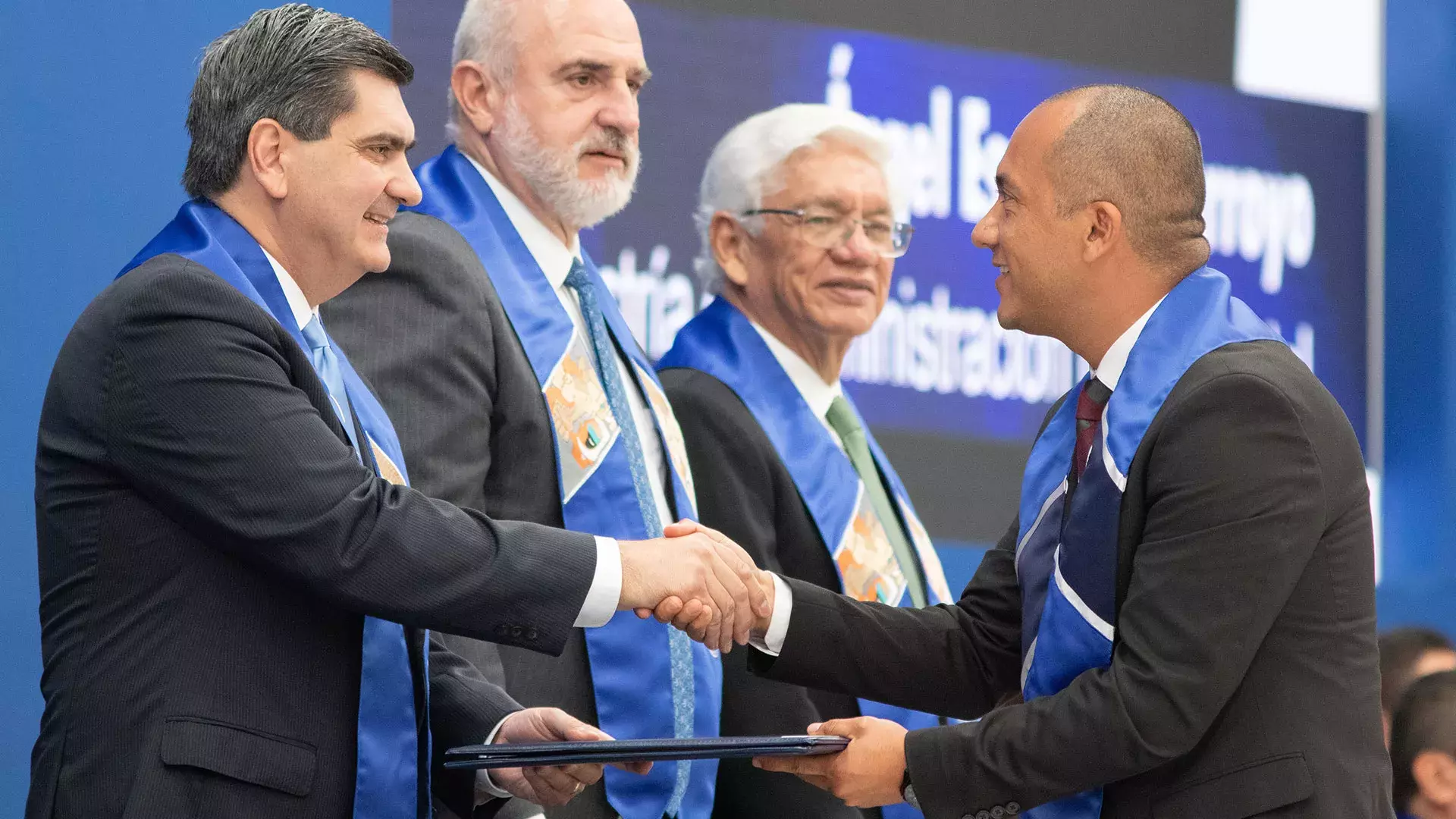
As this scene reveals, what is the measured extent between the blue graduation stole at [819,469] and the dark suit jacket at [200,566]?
3.74 ft

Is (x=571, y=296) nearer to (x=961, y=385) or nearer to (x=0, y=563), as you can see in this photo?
(x=0, y=563)

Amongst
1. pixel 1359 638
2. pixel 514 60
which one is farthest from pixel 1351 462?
pixel 514 60

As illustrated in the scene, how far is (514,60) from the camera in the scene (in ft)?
9.96

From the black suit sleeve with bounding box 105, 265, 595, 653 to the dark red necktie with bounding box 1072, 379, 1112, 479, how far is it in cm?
70

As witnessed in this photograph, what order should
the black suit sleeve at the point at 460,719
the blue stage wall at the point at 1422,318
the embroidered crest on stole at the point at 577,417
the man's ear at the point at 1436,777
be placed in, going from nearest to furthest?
the black suit sleeve at the point at 460,719 → the embroidered crest on stole at the point at 577,417 → the man's ear at the point at 1436,777 → the blue stage wall at the point at 1422,318

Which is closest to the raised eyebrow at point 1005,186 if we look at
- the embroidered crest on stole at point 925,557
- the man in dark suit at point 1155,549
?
the man in dark suit at point 1155,549

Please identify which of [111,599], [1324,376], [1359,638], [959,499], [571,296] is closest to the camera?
[111,599]

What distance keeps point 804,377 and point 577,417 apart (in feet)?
2.20

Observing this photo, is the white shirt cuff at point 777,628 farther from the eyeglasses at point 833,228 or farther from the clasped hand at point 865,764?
the eyeglasses at point 833,228

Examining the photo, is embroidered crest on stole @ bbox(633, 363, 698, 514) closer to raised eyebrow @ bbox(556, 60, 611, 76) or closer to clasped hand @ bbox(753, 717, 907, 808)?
raised eyebrow @ bbox(556, 60, 611, 76)

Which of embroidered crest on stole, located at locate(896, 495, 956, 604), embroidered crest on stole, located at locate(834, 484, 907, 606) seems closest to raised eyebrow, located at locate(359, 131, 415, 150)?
embroidered crest on stole, located at locate(834, 484, 907, 606)

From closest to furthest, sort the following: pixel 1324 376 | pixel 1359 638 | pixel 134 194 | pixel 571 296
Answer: pixel 1359 638 < pixel 571 296 < pixel 134 194 < pixel 1324 376

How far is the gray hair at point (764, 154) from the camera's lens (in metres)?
3.42

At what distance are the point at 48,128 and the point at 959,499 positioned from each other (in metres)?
2.17
